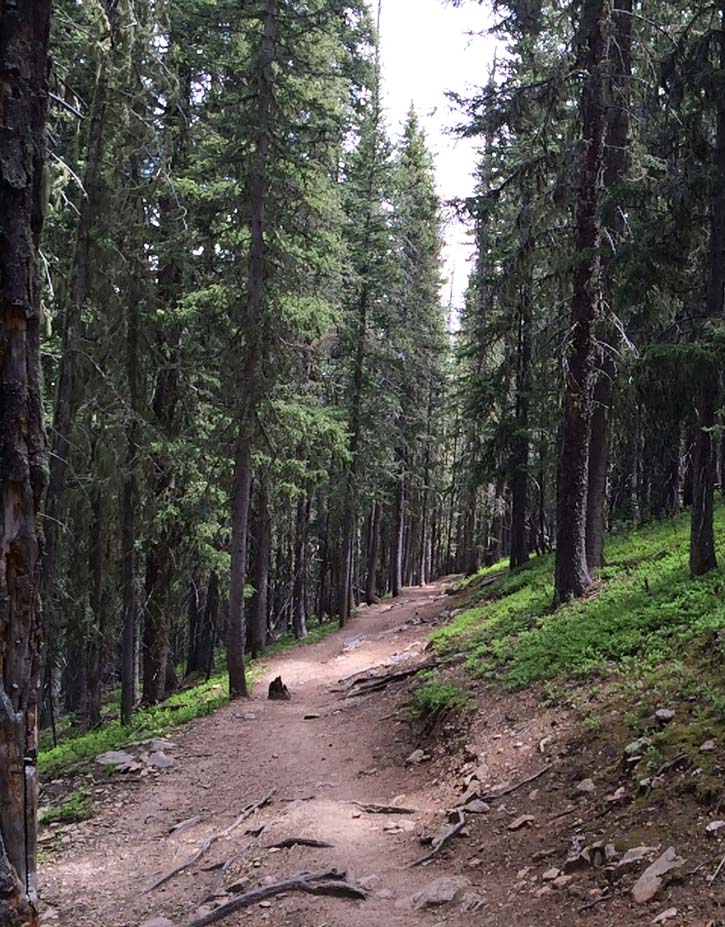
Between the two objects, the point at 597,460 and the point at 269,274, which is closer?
the point at 597,460

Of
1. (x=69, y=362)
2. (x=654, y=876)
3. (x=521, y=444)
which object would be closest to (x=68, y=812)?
(x=69, y=362)

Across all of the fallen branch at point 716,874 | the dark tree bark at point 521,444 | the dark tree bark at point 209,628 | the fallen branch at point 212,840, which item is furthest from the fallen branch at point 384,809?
the dark tree bark at point 521,444

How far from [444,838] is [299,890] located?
1287 millimetres

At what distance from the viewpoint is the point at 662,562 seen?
11320 mm

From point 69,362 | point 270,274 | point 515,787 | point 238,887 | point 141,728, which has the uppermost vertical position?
point 270,274

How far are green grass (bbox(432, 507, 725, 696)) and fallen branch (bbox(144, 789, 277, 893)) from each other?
3231mm

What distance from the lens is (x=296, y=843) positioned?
6551 millimetres

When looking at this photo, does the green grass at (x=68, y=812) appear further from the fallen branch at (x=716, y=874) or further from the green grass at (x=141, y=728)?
the fallen branch at (x=716, y=874)

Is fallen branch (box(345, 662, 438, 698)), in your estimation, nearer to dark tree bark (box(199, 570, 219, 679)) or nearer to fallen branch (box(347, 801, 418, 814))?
fallen branch (box(347, 801, 418, 814))

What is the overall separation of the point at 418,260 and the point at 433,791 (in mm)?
22732

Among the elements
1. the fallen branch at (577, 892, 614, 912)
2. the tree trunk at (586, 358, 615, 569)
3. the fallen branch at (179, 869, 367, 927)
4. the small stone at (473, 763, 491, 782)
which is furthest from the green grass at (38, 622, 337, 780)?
the fallen branch at (577, 892, 614, 912)

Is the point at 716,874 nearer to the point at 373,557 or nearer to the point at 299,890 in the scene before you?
the point at 299,890

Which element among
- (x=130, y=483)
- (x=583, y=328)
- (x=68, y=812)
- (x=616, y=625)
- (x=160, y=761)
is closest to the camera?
(x=68, y=812)

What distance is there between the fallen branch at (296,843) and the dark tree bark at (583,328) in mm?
6103
